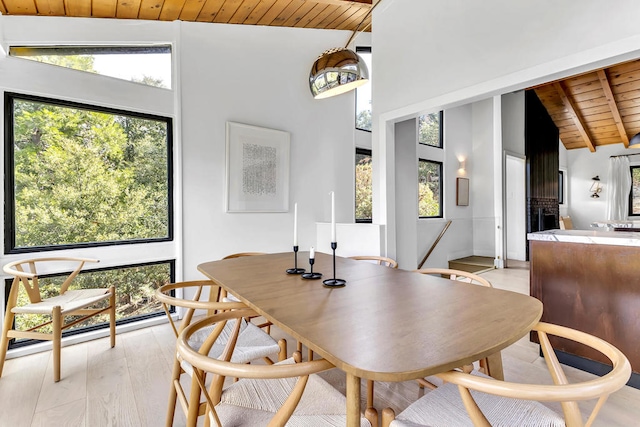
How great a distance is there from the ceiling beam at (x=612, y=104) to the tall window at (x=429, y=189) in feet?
9.19

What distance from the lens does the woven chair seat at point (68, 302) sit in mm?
2176

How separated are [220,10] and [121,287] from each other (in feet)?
9.53

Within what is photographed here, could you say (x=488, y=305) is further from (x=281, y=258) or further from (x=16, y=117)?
(x=16, y=117)

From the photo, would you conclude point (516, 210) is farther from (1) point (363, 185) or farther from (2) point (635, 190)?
(2) point (635, 190)

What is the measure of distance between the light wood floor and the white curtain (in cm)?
782

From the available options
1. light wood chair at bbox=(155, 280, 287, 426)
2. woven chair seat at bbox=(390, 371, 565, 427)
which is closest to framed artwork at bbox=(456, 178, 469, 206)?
light wood chair at bbox=(155, 280, 287, 426)

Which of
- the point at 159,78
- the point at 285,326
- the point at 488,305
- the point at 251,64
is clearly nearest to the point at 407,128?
the point at 251,64

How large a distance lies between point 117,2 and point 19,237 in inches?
84.0

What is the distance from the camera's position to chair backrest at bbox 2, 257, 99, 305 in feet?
7.37

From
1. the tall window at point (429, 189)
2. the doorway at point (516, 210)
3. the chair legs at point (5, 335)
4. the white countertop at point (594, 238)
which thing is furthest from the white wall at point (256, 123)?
the doorway at point (516, 210)

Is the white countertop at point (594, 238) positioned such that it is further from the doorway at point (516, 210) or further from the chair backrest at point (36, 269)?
the doorway at point (516, 210)

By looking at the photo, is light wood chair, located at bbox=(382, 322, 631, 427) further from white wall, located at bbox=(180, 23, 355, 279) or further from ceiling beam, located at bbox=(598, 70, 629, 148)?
ceiling beam, located at bbox=(598, 70, 629, 148)

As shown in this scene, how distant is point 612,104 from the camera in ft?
19.7

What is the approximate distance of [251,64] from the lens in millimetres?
3703
